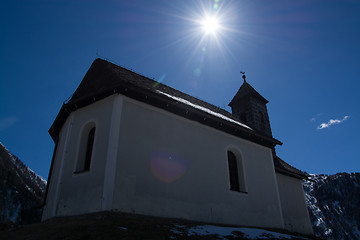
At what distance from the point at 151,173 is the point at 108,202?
189cm

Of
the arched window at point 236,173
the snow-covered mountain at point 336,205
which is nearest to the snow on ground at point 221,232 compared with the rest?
the arched window at point 236,173

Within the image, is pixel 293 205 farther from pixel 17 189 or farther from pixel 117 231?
pixel 17 189

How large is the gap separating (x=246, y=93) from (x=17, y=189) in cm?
5592

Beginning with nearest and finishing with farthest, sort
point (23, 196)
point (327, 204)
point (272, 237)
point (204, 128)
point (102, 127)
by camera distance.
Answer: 1. point (272, 237)
2. point (102, 127)
3. point (204, 128)
4. point (23, 196)
5. point (327, 204)

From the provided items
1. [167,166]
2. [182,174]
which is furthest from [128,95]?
[182,174]

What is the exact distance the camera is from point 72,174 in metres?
10.1

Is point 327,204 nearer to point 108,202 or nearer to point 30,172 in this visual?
point 30,172

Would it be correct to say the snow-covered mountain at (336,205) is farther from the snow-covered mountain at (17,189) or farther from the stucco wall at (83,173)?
the stucco wall at (83,173)

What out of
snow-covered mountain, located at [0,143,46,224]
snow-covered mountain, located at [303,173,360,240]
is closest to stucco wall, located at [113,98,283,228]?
snow-covered mountain, located at [0,143,46,224]

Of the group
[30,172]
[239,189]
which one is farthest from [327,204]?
[239,189]

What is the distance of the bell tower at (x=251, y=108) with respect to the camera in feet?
70.4

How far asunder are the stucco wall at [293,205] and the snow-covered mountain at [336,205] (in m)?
74.1

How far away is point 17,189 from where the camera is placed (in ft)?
193

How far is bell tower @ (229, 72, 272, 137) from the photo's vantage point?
21.5 meters
